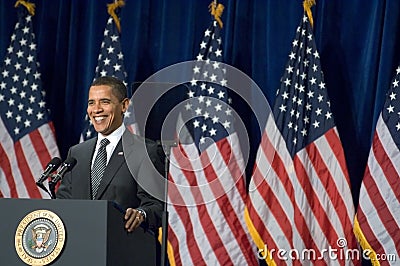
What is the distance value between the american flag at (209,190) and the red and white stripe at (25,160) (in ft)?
3.45

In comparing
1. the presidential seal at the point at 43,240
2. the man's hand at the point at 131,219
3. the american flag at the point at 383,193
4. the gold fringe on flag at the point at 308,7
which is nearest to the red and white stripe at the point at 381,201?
the american flag at the point at 383,193

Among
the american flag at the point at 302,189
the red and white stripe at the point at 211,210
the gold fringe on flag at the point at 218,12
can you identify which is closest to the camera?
the american flag at the point at 302,189

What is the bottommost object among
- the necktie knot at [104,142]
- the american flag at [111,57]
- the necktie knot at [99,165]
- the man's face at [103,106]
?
the necktie knot at [99,165]

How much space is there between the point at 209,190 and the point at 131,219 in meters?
2.44

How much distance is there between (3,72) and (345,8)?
260 cm

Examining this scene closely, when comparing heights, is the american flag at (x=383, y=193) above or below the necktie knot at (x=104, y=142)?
below

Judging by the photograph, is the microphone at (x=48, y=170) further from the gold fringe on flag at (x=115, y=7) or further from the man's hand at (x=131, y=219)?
the gold fringe on flag at (x=115, y=7)

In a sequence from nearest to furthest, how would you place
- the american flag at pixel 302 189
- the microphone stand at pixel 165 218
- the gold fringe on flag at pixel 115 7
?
the microphone stand at pixel 165 218 < the american flag at pixel 302 189 < the gold fringe on flag at pixel 115 7

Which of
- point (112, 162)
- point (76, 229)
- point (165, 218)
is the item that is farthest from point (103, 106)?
point (76, 229)

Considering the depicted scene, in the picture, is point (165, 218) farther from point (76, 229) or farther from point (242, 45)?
point (242, 45)

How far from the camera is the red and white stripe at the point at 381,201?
4980mm

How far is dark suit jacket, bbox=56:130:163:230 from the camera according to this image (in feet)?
11.0

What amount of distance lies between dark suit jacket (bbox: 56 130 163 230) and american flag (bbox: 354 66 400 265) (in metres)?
2.09

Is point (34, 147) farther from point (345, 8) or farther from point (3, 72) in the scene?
point (345, 8)
